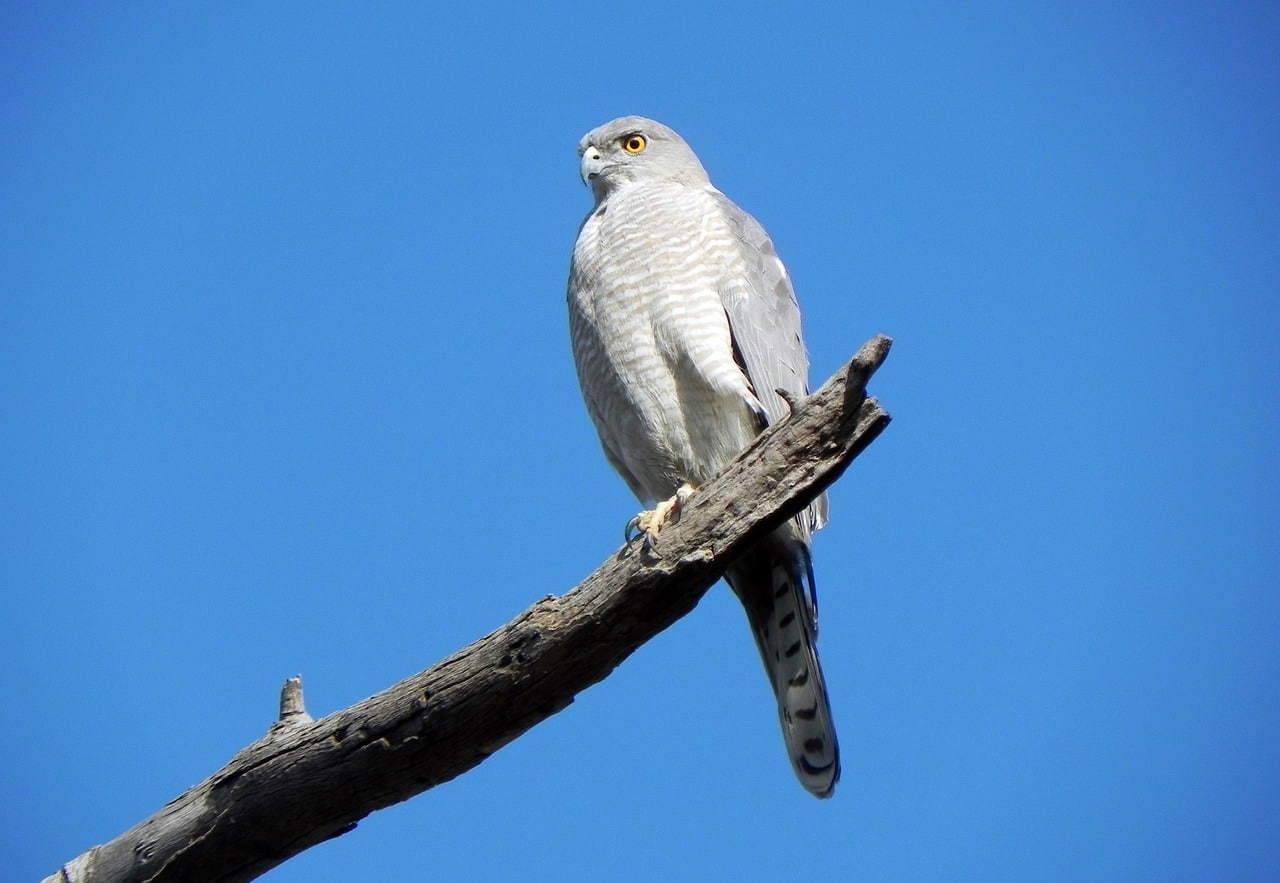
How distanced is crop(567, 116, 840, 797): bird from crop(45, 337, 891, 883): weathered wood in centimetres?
108

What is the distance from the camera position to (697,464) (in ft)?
18.2

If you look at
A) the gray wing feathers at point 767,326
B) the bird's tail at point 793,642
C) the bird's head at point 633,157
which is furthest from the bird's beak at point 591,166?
the bird's tail at point 793,642

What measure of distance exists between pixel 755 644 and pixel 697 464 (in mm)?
888

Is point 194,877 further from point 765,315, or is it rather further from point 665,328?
point 765,315

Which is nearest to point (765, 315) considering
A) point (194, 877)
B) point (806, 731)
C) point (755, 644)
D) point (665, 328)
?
point (665, 328)

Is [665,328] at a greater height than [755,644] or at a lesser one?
greater

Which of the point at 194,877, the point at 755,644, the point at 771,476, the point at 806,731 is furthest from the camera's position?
the point at 755,644

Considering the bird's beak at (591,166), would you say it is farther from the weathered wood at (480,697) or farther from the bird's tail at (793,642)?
the weathered wood at (480,697)

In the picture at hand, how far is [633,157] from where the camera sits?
23.1 ft

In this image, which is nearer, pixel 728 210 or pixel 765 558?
pixel 765 558

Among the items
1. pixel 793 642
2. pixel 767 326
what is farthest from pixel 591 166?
pixel 793 642

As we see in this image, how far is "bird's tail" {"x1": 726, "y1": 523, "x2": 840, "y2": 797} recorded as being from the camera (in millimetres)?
5059

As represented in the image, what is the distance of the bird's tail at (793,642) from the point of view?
506 cm

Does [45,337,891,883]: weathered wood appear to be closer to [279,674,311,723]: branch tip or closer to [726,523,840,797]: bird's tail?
[279,674,311,723]: branch tip
